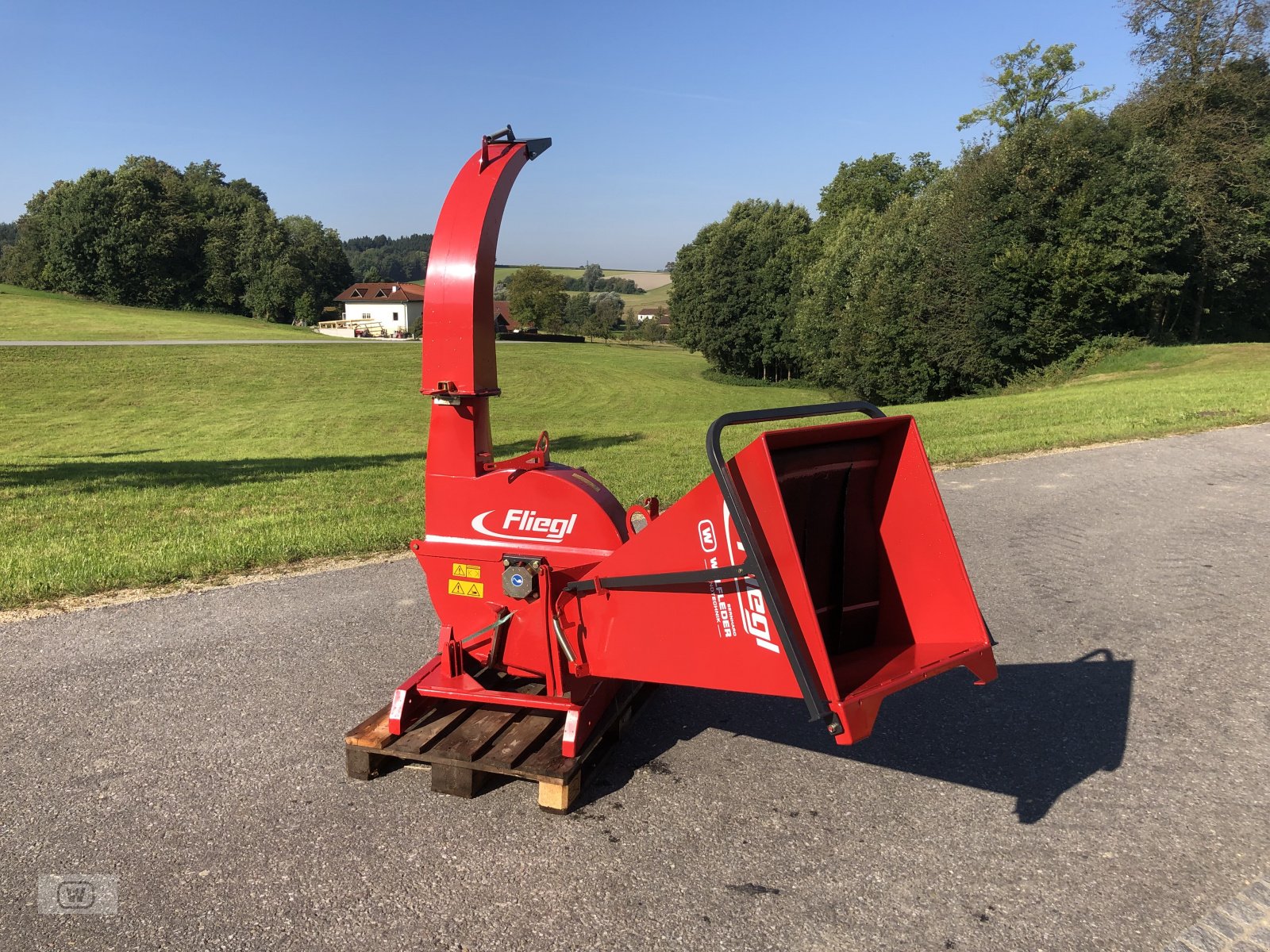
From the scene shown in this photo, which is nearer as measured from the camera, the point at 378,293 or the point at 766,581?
the point at 766,581

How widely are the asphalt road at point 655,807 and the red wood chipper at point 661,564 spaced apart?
1.77ft

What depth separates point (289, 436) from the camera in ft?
79.5

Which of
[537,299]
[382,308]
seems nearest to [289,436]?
[382,308]

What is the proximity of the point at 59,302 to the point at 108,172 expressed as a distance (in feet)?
48.8

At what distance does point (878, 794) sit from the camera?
3.69m

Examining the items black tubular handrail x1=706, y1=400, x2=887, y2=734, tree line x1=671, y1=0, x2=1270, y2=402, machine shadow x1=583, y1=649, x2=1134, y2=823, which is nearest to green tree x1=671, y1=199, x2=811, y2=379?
tree line x1=671, y1=0, x2=1270, y2=402

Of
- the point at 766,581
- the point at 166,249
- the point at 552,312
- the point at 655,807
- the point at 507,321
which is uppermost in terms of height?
the point at 166,249

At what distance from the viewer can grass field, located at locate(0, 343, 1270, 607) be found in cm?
775

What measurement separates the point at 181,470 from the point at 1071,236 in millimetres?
28965

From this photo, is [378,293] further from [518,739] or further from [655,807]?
[655,807]

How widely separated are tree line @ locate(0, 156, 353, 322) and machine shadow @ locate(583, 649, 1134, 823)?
7632 centimetres

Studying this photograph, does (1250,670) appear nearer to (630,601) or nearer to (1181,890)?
(1181,890)

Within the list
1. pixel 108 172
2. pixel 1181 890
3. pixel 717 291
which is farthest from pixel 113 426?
pixel 108 172

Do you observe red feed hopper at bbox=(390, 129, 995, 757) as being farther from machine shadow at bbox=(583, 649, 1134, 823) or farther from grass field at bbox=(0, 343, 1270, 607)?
grass field at bbox=(0, 343, 1270, 607)
